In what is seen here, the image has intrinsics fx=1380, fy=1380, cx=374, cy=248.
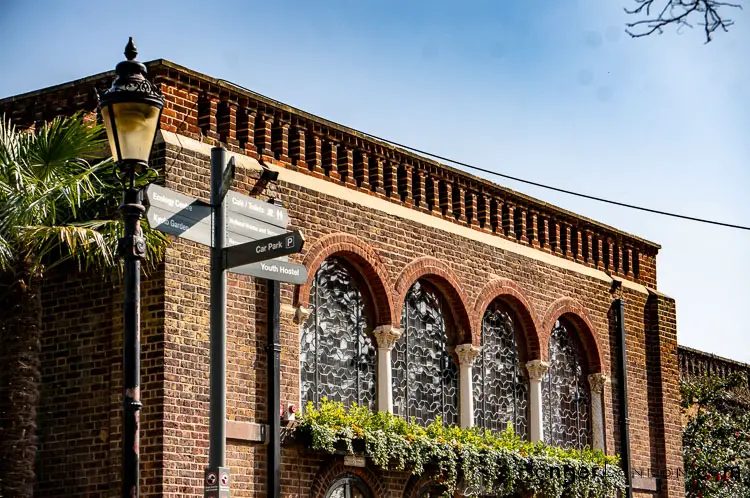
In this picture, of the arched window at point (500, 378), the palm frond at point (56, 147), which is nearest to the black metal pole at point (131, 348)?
the palm frond at point (56, 147)

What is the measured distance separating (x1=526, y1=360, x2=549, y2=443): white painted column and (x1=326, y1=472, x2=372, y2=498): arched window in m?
4.13

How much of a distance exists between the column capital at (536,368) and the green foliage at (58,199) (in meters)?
7.66

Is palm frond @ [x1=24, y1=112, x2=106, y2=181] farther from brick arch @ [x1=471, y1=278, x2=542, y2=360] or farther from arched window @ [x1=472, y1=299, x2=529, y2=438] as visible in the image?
arched window @ [x1=472, y1=299, x2=529, y2=438]

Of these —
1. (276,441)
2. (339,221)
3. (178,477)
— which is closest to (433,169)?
(339,221)

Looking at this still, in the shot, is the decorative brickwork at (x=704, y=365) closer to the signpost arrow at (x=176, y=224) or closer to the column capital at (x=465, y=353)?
the column capital at (x=465, y=353)

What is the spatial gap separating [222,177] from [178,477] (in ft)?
16.7

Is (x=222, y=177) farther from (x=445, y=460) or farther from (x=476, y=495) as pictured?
(x=476, y=495)

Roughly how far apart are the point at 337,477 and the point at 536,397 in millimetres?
4887

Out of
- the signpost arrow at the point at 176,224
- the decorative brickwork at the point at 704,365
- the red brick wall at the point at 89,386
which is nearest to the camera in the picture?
the signpost arrow at the point at 176,224

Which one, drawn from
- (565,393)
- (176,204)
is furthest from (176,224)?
(565,393)

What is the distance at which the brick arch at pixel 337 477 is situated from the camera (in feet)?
54.5

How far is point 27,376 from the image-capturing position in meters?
14.3

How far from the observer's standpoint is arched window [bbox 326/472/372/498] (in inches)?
669

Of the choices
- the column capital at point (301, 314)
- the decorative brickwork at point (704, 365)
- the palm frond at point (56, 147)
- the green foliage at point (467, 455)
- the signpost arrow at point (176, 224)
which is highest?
the palm frond at point (56, 147)
